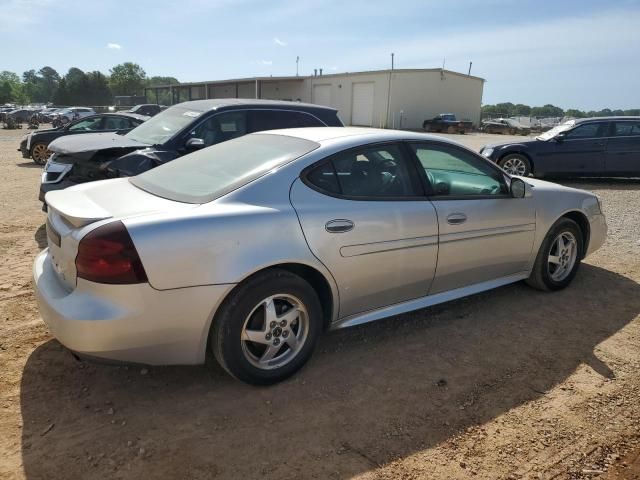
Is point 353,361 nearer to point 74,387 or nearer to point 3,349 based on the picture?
point 74,387

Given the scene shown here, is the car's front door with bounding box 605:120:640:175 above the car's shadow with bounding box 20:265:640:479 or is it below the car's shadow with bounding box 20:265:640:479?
above

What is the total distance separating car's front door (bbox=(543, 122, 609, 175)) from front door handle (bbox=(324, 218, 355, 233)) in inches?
380

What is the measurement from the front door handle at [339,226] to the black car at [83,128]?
1069cm

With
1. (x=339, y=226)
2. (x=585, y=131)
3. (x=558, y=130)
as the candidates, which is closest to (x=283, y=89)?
(x=558, y=130)

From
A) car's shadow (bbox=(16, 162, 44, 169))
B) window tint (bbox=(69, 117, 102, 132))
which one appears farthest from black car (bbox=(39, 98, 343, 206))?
car's shadow (bbox=(16, 162, 44, 169))

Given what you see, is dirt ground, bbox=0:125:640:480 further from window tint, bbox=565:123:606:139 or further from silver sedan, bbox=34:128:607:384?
window tint, bbox=565:123:606:139

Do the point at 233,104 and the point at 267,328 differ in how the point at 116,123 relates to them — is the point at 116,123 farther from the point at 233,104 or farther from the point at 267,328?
the point at 267,328

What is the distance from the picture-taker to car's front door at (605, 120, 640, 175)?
11.3 metres

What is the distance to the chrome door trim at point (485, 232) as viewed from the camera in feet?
12.4

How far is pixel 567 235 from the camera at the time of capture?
15.8ft

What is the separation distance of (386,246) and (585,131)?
398 inches

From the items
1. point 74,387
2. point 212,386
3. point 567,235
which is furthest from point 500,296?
point 74,387

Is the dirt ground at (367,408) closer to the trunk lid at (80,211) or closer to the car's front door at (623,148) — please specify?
the trunk lid at (80,211)

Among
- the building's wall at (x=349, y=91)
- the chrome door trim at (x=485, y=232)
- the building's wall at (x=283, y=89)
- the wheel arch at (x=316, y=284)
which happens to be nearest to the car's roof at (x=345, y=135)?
the chrome door trim at (x=485, y=232)
